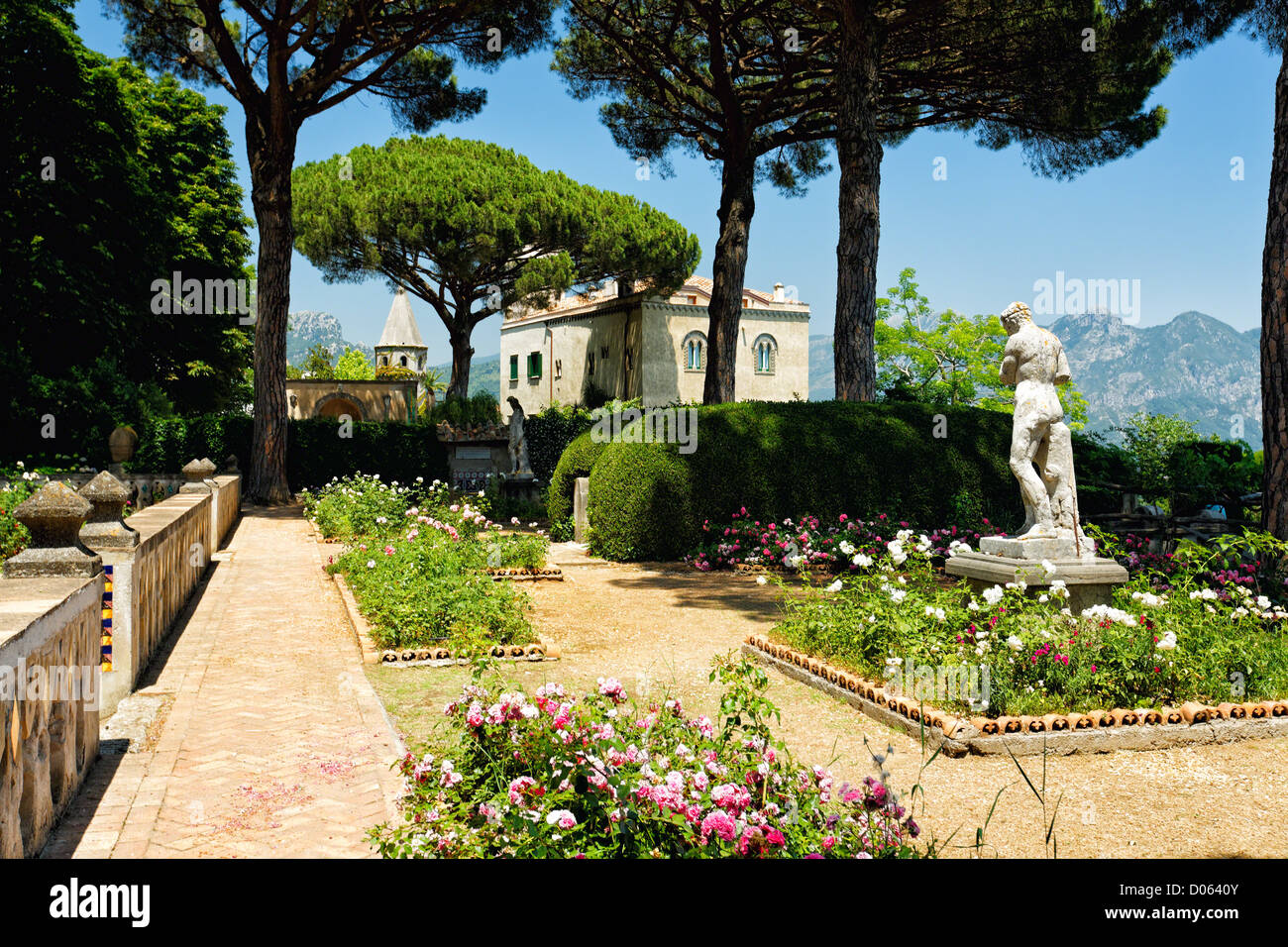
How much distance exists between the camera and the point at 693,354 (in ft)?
114

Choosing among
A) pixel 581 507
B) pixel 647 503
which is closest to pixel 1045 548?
pixel 647 503

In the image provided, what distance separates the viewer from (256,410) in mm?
18922

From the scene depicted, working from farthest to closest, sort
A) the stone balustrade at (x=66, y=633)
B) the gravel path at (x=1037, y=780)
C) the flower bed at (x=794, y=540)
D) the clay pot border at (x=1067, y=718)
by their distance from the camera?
the flower bed at (x=794, y=540), the clay pot border at (x=1067, y=718), the gravel path at (x=1037, y=780), the stone balustrade at (x=66, y=633)

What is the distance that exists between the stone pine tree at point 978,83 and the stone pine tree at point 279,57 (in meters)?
6.89

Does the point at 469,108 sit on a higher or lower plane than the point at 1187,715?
higher

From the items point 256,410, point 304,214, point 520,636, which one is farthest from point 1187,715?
point 304,214

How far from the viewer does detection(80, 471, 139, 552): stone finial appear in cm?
524

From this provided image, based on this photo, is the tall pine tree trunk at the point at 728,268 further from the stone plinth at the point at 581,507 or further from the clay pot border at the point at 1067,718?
the clay pot border at the point at 1067,718

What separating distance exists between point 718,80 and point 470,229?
560 inches

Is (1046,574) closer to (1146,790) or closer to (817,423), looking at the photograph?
(1146,790)

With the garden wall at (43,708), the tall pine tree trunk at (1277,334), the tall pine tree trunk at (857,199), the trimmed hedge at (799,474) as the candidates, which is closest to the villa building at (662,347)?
the tall pine tree trunk at (857,199)

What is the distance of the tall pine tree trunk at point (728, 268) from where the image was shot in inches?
704

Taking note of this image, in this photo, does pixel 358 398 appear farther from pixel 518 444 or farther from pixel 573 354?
pixel 518 444
